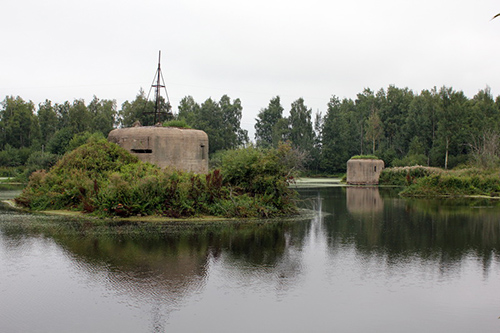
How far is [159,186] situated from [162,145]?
5.29 metres

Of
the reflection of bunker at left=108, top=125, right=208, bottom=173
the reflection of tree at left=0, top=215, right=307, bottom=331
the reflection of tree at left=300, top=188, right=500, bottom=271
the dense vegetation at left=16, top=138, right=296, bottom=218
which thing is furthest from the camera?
the reflection of bunker at left=108, top=125, right=208, bottom=173

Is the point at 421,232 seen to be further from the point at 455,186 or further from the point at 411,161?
the point at 411,161

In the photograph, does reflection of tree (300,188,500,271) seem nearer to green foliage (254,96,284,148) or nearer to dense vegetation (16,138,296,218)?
dense vegetation (16,138,296,218)

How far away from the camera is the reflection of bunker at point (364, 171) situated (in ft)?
158

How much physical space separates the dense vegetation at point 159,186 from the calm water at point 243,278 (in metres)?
1.70

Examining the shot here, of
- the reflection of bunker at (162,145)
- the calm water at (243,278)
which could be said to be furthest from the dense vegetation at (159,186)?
the calm water at (243,278)

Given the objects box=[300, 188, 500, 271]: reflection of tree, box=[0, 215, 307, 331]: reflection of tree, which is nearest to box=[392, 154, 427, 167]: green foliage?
box=[300, 188, 500, 271]: reflection of tree

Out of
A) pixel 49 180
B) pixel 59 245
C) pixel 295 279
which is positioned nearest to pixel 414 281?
pixel 295 279

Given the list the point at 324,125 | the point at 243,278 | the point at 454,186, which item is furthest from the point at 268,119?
the point at 243,278

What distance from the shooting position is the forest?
2296 inches

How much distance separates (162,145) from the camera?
2202 cm

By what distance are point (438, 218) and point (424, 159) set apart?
150 feet

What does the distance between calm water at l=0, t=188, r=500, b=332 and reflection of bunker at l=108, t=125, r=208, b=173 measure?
22.2 feet

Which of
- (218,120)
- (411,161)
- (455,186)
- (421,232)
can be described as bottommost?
(421,232)
